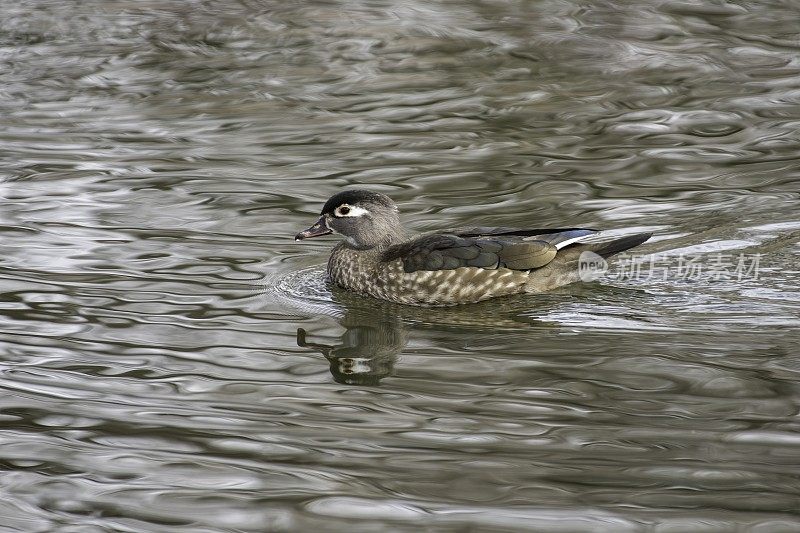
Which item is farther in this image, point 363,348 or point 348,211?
point 348,211

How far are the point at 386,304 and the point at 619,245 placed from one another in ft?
4.92

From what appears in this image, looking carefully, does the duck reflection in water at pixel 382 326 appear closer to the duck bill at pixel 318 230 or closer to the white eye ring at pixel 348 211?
the duck bill at pixel 318 230

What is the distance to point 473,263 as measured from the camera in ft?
26.4

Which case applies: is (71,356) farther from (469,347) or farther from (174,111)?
(174,111)

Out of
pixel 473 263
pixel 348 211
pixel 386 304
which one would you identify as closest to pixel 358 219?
pixel 348 211

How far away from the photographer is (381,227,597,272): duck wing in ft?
26.4

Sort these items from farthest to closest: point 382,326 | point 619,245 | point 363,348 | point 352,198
Result: point 352,198
point 619,245
point 382,326
point 363,348

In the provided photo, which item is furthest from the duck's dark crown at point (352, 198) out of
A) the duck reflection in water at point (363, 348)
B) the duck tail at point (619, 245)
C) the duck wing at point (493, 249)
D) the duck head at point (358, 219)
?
the duck tail at point (619, 245)

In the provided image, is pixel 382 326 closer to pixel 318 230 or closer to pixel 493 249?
pixel 493 249

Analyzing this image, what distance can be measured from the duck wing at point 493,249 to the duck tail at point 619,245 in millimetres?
122

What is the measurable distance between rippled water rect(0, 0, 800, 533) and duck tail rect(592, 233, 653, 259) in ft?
0.77

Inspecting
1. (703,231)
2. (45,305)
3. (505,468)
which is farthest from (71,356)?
(703,231)

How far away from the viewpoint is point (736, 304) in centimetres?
752

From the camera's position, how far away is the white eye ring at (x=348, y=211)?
8.49 metres
